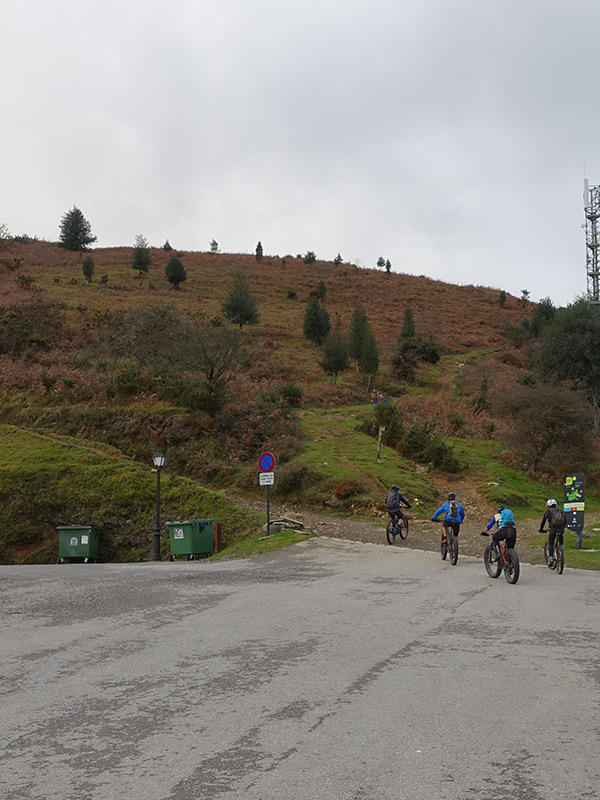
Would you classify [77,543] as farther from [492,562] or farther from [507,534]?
[507,534]

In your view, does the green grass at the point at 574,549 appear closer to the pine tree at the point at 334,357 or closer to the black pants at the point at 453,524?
the black pants at the point at 453,524

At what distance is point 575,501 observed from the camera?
18406 millimetres

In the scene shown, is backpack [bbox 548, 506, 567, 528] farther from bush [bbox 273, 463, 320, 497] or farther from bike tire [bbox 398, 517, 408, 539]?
bush [bbox 273, 463, 320, 497]

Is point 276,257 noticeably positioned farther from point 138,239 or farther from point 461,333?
point 461,333

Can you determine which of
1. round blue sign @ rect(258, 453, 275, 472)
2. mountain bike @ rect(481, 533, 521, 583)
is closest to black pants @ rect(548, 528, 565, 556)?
mountain bike @ rect(481, 533, 521, 583)

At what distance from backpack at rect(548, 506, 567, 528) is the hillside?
32.9ft

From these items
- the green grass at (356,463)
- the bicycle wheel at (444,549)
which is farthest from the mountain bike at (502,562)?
the green grass at (356,463)

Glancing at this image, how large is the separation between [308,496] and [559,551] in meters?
12.2

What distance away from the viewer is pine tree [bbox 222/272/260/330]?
59969 mm

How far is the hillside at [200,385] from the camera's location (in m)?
29.3

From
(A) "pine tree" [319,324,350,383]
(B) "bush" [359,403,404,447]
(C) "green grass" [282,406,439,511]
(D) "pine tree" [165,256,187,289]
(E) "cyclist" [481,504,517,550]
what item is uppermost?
(D) "pine tree" [165,256,187,289]

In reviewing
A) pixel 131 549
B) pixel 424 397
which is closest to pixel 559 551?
pixel 131 549

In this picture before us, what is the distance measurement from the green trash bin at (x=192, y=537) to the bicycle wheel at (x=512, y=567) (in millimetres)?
10982

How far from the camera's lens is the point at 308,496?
2598 centimetres
